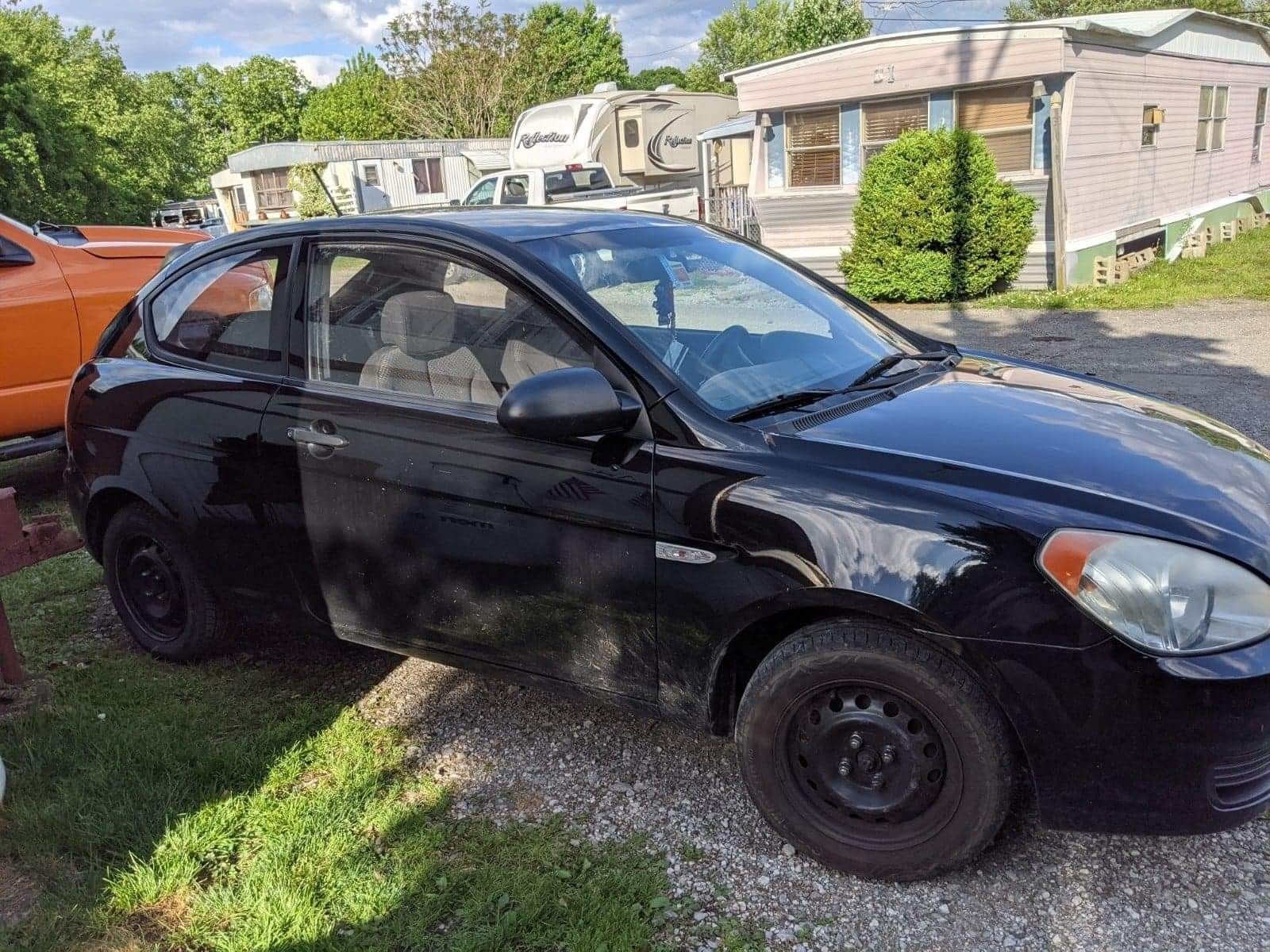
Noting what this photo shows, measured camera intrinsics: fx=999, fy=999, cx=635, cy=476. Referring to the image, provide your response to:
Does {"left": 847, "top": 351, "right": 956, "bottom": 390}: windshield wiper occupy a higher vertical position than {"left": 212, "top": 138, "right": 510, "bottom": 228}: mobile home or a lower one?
lower

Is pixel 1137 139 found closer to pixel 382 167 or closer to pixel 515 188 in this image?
pixel 515 188

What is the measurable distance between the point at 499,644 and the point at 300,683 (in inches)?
49.1

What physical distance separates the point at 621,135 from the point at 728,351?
72.5 feet

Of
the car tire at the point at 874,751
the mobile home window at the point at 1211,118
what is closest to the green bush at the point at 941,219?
the mobile home window at the point at 1211,118

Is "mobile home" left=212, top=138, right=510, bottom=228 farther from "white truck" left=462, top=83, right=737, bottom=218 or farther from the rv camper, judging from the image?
"white truck" left=462, top=83, right=737, bottom=218

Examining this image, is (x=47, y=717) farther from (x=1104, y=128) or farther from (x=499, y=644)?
(x=1104, y=128)

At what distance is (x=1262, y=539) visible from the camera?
2.39m

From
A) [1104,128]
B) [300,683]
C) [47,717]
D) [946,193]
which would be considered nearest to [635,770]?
[300,683]

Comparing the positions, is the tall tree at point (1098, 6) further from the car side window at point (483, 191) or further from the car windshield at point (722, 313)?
the car windshield at point (722, 313)

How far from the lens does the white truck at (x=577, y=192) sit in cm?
1812

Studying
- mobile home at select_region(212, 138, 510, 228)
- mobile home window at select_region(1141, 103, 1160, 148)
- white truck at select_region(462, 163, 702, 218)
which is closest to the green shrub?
mobile home at select_region(212, 138, 510, 228)

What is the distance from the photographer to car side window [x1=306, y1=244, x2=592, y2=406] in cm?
300

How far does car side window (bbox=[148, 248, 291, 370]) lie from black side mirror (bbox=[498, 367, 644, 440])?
1202mm

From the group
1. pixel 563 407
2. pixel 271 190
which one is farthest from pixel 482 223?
pixel 271 190
